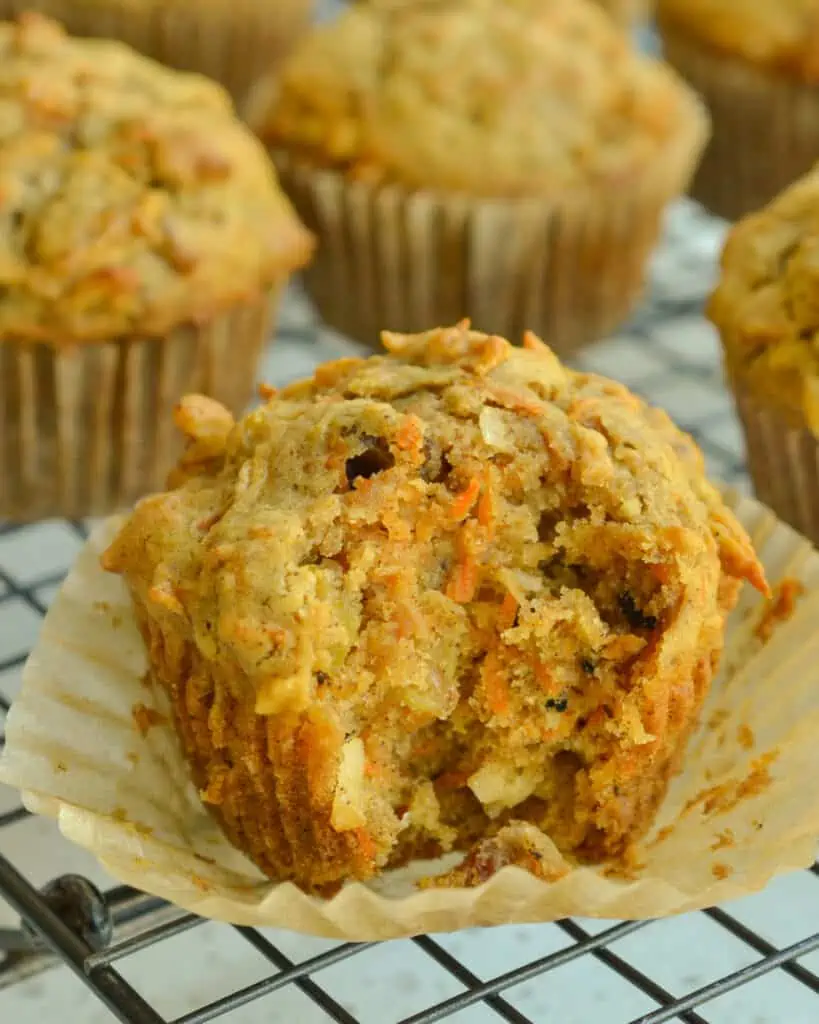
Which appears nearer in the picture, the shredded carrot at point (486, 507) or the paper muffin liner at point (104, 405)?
the shredded carrot at point (486, 507)

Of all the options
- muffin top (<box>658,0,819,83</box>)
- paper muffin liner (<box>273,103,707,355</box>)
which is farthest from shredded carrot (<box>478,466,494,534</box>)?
muffin top (<box>658,0,819,83</box>)

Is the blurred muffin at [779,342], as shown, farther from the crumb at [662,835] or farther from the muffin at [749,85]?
the muffin at [749,85]

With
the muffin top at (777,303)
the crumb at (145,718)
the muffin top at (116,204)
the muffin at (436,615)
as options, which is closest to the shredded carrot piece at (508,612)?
the muffin at (436,615)

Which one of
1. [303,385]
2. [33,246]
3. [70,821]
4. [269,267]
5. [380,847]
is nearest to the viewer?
[70,821]

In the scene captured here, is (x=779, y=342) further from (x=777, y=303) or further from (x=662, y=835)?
(x=662, y=835)

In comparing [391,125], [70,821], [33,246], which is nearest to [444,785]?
[70,821]

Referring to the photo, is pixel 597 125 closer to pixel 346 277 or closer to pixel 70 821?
pixel 346 277
